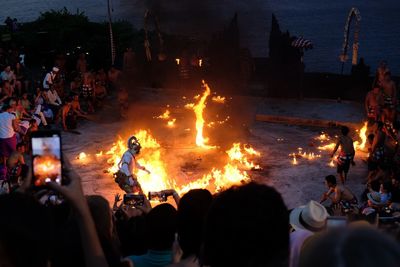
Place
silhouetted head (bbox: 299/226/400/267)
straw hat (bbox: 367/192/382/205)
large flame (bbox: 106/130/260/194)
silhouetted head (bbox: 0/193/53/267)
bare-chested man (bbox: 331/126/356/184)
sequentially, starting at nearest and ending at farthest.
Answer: silhouetted head (bbox: 299/226/400/267), silhouetted head (bbox: 0/193/53/267), straw hat (bbox: 367/192/382/205), bare-chested man (bbox: 331/126/356/184), large flame (bbox: 106/130/260/194)

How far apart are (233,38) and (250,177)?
8.48 metres

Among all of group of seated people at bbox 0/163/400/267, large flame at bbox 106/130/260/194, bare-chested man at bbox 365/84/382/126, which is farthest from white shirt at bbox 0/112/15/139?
bare-chested man at bbox 365/84/382/126

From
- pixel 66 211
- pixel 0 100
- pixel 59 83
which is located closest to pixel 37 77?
pixel 59 83

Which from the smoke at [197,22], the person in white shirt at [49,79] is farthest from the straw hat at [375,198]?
the smoke at [197,22]

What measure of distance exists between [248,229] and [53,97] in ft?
44.9

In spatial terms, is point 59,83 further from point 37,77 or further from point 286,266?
point 286,266

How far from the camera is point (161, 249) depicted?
378 cm

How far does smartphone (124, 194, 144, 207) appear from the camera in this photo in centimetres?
672

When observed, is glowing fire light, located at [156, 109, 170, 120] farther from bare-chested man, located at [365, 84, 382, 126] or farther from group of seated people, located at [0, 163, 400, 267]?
group of seated people, located at [0, 163, 400, 267]

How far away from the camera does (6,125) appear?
420 inches

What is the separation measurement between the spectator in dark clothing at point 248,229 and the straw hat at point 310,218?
282cm

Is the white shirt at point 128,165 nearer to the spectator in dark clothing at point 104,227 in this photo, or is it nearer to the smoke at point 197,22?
the spectator in dark clothing at point 104,227

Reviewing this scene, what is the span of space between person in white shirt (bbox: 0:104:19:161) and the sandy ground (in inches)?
68.0

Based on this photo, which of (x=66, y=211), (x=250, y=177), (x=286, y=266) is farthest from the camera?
(x=250, y=177)
